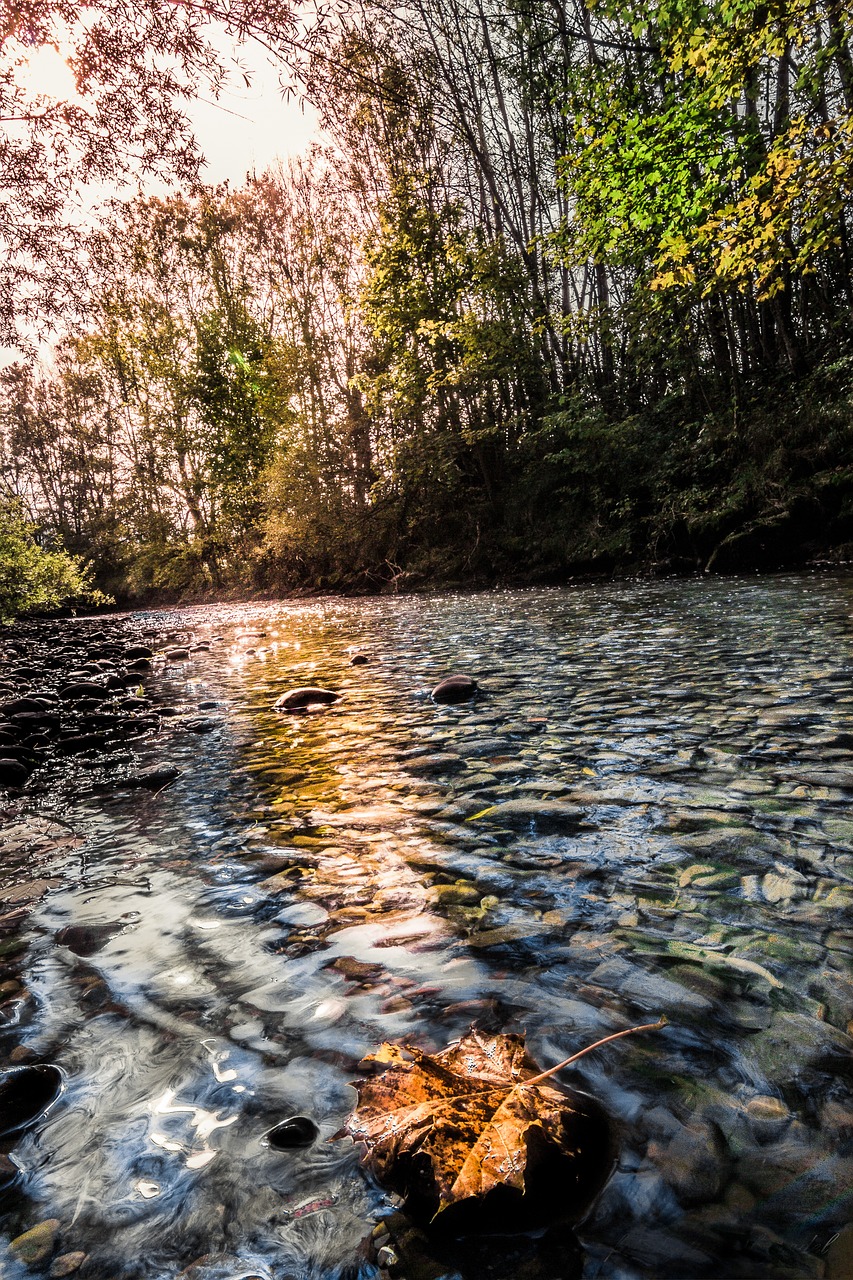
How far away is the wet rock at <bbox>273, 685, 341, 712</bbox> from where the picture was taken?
482cm

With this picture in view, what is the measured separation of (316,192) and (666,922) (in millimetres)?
31171

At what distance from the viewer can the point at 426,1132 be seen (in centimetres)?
92

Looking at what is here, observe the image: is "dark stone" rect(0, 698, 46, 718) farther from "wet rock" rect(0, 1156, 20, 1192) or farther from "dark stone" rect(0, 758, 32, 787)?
"wet rock" rect(0, 1156, 20, 1192)

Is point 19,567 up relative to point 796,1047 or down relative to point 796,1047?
up

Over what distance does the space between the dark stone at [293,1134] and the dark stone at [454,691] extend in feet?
11.0

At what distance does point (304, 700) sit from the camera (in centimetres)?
488

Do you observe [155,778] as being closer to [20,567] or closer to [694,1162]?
[694,1162]

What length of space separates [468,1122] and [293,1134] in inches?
12.6

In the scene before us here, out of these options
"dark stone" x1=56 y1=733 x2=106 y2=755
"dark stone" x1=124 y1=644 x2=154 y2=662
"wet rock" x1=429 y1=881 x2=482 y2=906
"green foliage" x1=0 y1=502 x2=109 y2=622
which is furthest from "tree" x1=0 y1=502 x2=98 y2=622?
"wet rock" x1=429 y1=881 x2=482 y2=906

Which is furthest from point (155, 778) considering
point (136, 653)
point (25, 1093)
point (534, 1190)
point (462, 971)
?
point (136, 653)

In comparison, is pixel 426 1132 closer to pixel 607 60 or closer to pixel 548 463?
pixel 548 463

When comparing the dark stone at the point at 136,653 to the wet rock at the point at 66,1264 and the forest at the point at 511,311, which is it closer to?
the forest at the point at 511,311

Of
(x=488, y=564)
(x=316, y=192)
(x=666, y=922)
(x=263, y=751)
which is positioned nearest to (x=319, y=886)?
(x=666, y=922)

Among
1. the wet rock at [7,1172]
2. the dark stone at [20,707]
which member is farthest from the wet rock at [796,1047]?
the dark stone at [20,707]
